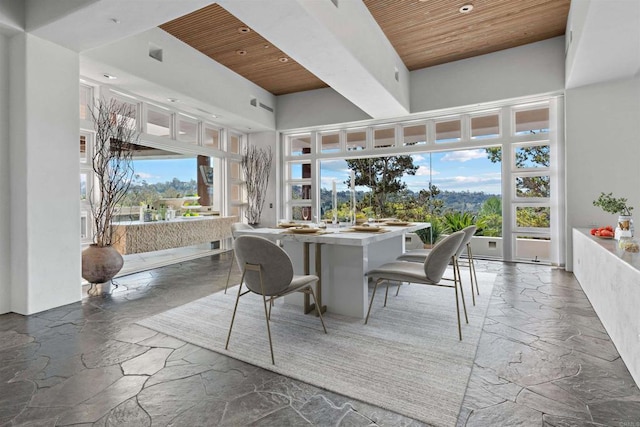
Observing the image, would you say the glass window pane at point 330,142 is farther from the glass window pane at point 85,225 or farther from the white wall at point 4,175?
the white wall at point 4,175

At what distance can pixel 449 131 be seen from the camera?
6395 millimetres

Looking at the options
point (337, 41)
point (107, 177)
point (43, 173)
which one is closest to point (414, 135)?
point (337, 41)

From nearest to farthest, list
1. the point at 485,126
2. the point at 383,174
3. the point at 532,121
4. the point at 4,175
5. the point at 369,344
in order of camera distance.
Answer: the point at 369,344 < the point at 4,175 < the point at 532,121 < the point at 485,126 < the point at 383,174

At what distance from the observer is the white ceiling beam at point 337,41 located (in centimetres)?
307

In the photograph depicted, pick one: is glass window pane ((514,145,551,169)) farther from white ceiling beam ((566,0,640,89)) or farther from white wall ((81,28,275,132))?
white wall ((81,28,275,132))

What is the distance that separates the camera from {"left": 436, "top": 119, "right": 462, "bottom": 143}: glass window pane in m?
6.32

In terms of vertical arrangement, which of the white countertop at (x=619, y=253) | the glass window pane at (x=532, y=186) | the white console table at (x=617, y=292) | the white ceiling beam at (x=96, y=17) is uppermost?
the white ceiling beam at (x=96, y=17)

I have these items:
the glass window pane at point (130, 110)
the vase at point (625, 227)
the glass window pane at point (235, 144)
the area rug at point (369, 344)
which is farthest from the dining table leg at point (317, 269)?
the glass window pane at point (235, 144)

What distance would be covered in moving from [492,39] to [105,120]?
5539mm

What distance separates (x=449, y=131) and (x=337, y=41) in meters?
3.62

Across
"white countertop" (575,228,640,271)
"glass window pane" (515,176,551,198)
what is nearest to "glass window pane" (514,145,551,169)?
"glass window pane" (515,176,551,198)

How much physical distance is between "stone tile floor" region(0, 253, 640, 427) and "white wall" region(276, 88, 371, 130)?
495 centimetres

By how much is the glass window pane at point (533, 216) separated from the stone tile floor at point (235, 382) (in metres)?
2.95

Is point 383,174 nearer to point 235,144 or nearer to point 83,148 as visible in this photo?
point 235,144
